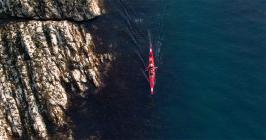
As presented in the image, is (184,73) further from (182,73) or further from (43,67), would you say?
(43,67)

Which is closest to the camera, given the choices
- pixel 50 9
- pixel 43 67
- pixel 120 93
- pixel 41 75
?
pixel 41 75

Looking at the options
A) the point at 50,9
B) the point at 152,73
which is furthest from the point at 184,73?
the point at 50,9

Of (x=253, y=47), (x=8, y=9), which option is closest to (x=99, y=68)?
(x=8, y=9)

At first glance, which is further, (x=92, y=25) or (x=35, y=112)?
(x=92, y=25)

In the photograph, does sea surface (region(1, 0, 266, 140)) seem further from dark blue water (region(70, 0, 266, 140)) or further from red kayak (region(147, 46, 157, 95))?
red kayak (region(147, 46, 157, 95))

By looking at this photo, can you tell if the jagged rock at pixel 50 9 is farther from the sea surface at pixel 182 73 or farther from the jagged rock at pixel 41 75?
the sea surface at pixel 182 73

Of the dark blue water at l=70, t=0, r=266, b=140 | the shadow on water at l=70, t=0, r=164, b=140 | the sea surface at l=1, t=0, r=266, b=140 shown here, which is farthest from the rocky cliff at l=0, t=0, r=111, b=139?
the dark blue water at l=70, t=0, r=266, b=140

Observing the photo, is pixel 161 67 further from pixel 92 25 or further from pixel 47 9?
pixel 47 9
